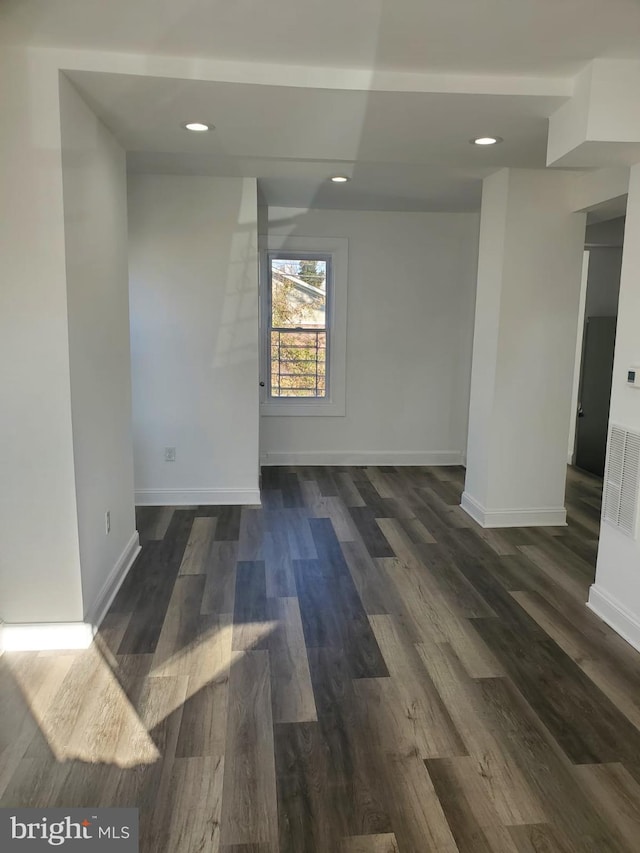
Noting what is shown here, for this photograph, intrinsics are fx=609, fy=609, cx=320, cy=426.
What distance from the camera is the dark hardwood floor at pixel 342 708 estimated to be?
73.5 inches

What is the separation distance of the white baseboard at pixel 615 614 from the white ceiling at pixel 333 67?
2391 millimetres

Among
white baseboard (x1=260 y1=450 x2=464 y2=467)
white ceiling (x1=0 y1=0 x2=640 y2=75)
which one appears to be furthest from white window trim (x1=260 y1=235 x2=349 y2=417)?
white ceiling (x1=0 y1=0 x2=640 y2=75)

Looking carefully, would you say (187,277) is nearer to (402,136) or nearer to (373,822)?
(402,136)

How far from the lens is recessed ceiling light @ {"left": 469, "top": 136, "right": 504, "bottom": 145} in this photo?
3176 mm

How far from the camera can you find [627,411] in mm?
3002

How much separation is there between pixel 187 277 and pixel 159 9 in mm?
2623

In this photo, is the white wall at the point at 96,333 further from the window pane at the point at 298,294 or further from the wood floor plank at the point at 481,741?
the window pane at the point at 298,294

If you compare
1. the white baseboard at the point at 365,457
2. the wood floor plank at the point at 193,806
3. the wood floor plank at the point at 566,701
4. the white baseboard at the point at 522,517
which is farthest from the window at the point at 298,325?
the wood floor plank at the point at 193,806

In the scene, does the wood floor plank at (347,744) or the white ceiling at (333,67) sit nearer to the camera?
the wood floor plank at (347,744)

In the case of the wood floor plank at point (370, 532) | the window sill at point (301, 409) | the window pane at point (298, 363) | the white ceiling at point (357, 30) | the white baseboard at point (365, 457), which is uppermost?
the white ceiling at point (357, 30)

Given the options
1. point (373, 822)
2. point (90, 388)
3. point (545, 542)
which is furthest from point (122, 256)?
point (545, 542)

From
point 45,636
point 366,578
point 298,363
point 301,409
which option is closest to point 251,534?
point 366,578

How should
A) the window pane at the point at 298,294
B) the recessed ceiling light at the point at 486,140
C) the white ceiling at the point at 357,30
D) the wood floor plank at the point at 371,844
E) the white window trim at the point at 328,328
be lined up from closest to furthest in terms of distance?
the wood floor plank at the point at 371,844 < the white ceiling at the point at 357,30 < the recessed ceiling light at the point at 486,140 < the white window trim at the point at 328,328 < the window pane at the point at 298,294

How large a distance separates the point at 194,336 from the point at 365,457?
235cm
